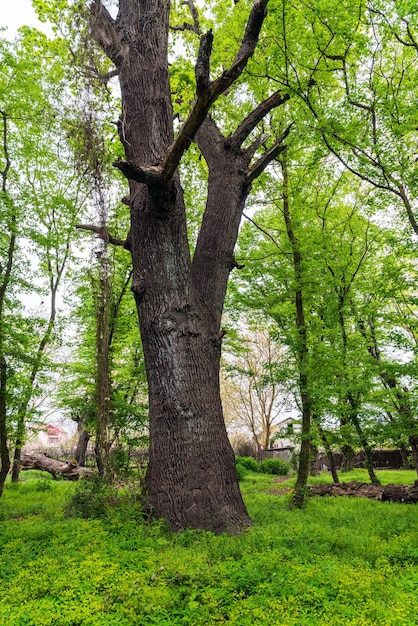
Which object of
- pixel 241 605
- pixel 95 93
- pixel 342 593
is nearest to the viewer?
pixel 241 605

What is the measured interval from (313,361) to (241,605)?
5.67 metres

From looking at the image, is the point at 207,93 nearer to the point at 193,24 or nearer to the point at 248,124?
the point at 248,124

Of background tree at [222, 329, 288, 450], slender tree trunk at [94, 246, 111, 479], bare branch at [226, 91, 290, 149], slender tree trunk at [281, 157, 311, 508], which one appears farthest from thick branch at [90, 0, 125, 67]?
background tree at [222, 329, 288, 450]

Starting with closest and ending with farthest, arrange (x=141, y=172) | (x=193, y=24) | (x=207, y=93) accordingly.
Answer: (x=207, y=93) < (x=141, y=172) < (x=193, y=24)

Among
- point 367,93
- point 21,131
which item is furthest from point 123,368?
point 367,93

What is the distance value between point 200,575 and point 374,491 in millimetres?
7410

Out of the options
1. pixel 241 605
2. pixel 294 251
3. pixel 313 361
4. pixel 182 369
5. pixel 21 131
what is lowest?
pixel 241 605

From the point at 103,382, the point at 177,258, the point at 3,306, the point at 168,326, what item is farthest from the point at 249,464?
the point at 177,258

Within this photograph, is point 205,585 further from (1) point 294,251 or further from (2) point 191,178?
(2) point 191,178

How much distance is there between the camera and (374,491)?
8.98 m

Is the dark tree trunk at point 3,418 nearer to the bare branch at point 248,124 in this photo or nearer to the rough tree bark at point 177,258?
the rough tree bark at point 177,258

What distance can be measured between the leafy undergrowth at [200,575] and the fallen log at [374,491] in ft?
11.9

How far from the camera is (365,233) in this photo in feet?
36.7

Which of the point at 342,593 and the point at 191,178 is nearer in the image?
the point at 342,593
